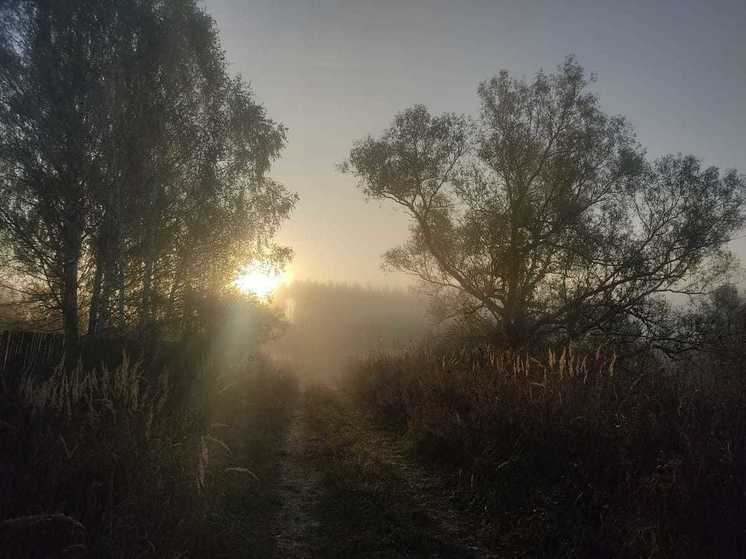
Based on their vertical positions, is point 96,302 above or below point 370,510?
above

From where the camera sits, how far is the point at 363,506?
6.76 meters

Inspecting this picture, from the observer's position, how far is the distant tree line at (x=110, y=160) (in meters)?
12.7

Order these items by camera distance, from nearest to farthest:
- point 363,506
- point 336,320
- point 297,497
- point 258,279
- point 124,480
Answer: point 124,480, point 363,506, point 297,497, point 258,279, point 336,320

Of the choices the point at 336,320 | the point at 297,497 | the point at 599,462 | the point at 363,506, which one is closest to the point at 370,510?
the point at 363,506

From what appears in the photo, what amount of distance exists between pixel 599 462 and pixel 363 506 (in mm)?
3260

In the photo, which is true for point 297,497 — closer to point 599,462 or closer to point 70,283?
point 599,462

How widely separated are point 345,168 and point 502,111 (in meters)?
7.03

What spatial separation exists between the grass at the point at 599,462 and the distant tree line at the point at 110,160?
10.0 metres

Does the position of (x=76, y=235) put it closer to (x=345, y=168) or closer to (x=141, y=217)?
(x=141, y=217)

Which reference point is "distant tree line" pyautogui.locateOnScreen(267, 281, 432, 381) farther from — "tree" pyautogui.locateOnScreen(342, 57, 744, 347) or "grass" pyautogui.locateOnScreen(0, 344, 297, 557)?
"grass" pyautogui.locateOnScreen(0, 344, 297, 557)

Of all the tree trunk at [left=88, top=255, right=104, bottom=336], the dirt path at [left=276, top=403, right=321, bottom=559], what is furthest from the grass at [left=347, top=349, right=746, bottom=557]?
the tree trunk at [left=88, top=255, right=104, bottom=336]

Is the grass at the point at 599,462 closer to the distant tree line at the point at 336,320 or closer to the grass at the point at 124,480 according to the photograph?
the grass at the point at 124,480

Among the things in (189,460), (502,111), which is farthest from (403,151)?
(189,460)

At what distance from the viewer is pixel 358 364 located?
70.6ft
